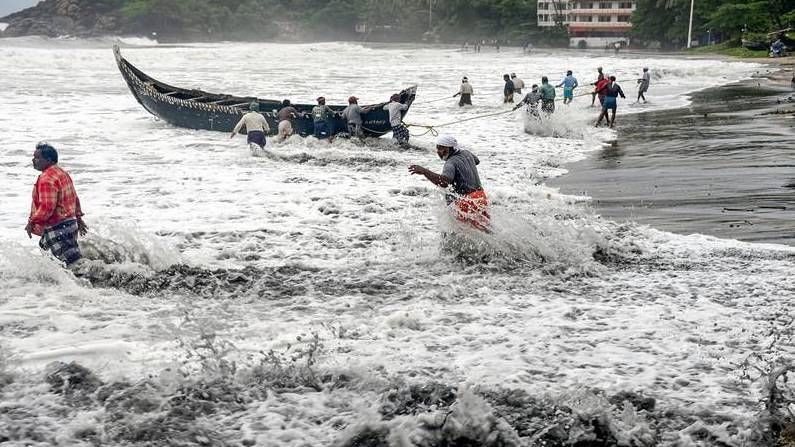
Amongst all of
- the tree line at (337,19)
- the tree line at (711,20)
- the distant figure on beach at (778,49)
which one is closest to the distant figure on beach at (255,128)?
the distant figure on beach at (778,49)

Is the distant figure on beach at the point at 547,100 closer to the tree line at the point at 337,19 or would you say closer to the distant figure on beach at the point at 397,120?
the distant figure on beach at the point at 397,120

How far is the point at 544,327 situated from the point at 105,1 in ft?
460

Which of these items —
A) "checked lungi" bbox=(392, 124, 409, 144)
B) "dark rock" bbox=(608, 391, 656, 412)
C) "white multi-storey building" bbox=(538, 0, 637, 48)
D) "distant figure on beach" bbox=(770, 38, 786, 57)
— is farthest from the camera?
"white multi-storey building" bbox=(538, 0, 637, 48)

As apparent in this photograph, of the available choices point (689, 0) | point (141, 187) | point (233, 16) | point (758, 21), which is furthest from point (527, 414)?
point (233, 16)

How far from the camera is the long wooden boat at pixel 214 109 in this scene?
747 inches

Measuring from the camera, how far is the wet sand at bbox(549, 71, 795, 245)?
403 inches

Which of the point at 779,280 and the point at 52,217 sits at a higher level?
the point at 52,217

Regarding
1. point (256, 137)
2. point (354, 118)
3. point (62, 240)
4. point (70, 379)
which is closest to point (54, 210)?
point (62, 240)

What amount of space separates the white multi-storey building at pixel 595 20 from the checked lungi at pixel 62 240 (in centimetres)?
9301

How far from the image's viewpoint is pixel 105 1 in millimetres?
130625

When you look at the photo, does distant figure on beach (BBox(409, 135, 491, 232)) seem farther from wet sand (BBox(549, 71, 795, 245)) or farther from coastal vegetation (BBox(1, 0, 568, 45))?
coastal vegetation (BBox(1, 0, 568, 45))

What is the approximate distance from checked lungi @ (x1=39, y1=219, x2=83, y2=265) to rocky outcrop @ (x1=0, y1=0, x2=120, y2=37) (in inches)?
5016

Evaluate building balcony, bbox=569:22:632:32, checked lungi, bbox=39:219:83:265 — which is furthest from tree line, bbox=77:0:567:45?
checked lungi, bbox=39:219:83:265

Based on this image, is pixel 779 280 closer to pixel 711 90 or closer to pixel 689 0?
pixel 711 90
